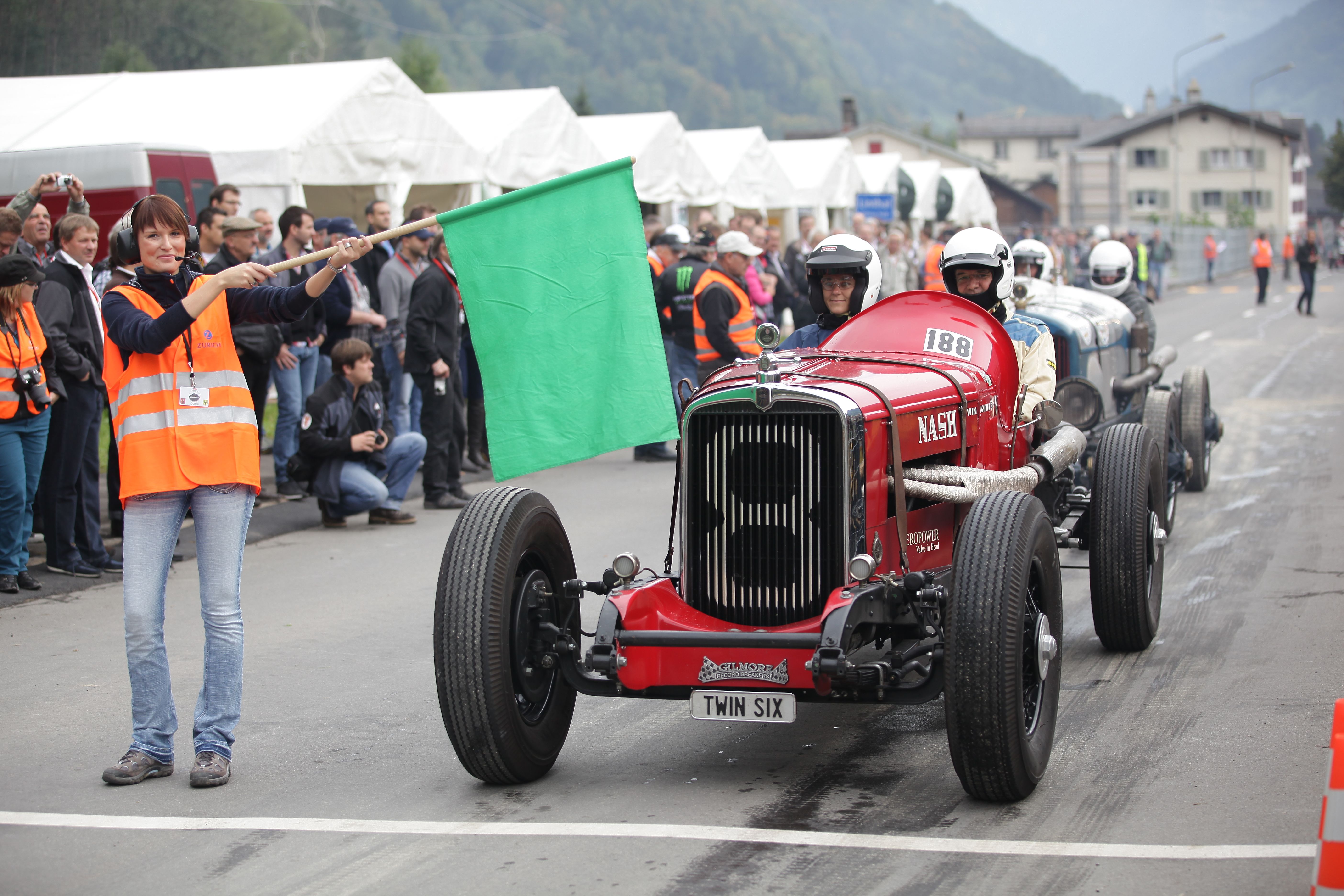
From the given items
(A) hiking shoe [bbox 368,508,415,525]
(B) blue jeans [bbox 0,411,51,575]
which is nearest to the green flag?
(B) blue jeans [bbox 0,411,51,575]

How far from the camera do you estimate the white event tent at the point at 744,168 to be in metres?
24.5

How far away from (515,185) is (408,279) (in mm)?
6092

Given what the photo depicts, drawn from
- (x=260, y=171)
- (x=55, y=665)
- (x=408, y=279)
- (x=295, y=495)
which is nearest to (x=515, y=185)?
(x=260, y=171)

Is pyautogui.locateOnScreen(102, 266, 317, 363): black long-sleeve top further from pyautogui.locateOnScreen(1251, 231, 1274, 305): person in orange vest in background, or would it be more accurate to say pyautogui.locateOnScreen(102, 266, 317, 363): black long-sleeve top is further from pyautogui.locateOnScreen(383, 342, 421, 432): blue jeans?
pyautogui.locateOnScreen(1251, 231, 1274, 305): person in orange vest in background

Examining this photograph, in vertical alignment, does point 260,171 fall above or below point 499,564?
above

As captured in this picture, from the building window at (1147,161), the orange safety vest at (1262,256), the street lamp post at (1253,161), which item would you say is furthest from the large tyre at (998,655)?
the building window at (1147,161)

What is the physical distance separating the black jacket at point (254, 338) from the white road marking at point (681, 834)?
5.66m

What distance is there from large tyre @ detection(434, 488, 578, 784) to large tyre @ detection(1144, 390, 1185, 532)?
15.7ft

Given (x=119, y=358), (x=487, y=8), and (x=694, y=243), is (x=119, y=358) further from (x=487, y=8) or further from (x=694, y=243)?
(x=487, y=8)

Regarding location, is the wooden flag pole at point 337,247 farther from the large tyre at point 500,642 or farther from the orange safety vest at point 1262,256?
the orange safety vest at point 1262,256

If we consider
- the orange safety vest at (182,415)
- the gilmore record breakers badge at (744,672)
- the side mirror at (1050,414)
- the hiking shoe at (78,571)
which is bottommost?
the hiking shoe at (78,571)

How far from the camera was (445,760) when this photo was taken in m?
5.39

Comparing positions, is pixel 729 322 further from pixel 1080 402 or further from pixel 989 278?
pixel 989 278

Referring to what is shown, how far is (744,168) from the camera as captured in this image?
24875mm
